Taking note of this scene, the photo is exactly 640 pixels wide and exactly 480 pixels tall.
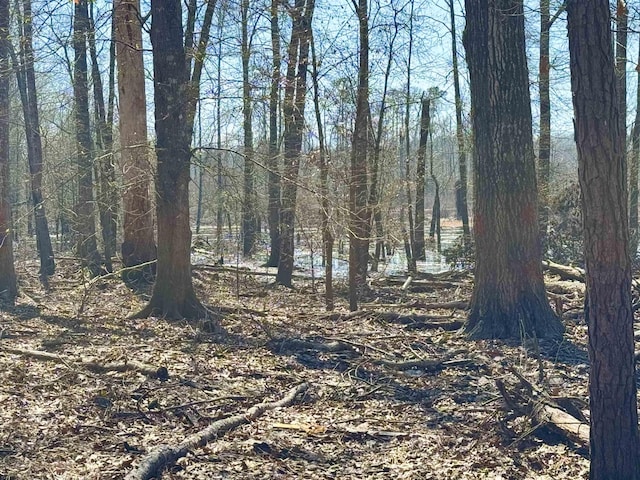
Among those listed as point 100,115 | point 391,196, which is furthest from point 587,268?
point 100,115

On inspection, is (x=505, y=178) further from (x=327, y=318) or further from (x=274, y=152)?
(x=274, y=152)

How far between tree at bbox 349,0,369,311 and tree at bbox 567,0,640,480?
608 cm

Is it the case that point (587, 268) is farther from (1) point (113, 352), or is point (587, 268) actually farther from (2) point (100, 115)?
(2) point (100, 115)

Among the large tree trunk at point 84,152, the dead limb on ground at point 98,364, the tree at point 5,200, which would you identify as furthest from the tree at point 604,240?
the large tree trunk at point 84,152

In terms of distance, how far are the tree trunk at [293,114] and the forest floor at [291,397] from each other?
3.44 metres

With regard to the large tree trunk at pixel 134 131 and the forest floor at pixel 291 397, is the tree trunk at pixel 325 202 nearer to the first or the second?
the forest floor at pixel 291 397

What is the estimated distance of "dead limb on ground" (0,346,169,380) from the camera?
646 cm

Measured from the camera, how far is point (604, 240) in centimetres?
351

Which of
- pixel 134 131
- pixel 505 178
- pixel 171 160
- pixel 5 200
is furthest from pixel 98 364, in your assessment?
pixel 134 131

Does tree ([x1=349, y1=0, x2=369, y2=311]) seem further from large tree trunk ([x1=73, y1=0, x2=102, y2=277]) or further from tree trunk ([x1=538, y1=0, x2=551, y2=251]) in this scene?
large tree trunk ([x1=73, y1=0, x2=102, y2=277])

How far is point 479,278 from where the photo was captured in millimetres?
8305

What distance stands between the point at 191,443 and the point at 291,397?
4.84 ft

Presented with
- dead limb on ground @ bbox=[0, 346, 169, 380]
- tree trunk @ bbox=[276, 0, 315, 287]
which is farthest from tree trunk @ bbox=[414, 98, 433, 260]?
dead limb on ground @ bbox=[0, 346, 169, 380]

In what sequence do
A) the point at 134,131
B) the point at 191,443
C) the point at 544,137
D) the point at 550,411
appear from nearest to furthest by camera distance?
the point at 191,443, the point at 550,411, the point at 134,131, the point at 544,137
